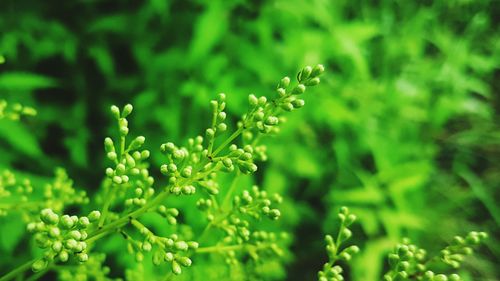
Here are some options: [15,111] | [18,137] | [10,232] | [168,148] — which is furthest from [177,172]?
[18,137]

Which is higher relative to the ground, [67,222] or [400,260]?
[400,260]

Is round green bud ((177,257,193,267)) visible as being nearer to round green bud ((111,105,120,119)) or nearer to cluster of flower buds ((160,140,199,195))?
cluster of flower buds ((160,140,199,195))

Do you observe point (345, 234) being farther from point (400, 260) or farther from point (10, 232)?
point (10, 232)

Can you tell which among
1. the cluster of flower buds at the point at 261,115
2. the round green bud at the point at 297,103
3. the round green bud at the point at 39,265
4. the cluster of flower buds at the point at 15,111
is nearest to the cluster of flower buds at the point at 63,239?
the round green bud at the point at 39,265

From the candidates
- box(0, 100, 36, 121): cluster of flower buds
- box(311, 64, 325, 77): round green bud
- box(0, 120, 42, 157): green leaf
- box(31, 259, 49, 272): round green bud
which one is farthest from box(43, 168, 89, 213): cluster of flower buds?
box(0, 120, 42, 157): green leaf

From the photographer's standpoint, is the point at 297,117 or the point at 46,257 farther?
the point at 297,117

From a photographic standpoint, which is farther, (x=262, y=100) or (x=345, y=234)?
(x=345, y=234)

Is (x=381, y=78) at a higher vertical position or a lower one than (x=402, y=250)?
higher

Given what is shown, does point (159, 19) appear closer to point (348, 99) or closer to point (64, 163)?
point (64, 163)

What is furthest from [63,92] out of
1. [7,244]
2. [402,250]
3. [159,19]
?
[402,250]
